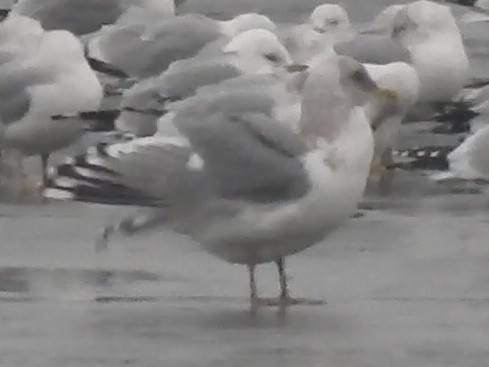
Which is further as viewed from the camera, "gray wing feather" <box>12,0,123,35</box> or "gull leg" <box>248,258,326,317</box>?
"gray wing feather" <box>12,0,123,35</box>

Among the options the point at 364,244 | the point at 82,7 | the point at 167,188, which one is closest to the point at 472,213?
the point at 364,244

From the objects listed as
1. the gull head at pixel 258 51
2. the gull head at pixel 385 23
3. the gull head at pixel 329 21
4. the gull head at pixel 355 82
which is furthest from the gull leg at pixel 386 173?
the gull head at pixel 355 82

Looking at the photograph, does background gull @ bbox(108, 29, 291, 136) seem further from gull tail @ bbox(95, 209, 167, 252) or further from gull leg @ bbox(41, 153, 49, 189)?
gull tail @ bbox(95, 209, 167, 252)

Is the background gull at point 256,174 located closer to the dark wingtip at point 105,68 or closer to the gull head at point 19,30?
the gull head at point 19,30

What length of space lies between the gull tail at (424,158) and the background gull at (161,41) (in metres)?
1.91

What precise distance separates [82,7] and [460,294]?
913cm

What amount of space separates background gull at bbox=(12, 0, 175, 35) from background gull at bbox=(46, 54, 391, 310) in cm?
841

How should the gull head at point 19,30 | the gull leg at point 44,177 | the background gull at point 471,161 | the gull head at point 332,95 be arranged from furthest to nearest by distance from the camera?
the gull head at point 19,30, the gull leg at point 44,177, the background gull at point 471,161, the gull head at point 332,95

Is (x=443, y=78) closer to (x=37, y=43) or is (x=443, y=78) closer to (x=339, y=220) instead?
(x=37, y=43)

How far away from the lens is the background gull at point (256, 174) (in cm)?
811

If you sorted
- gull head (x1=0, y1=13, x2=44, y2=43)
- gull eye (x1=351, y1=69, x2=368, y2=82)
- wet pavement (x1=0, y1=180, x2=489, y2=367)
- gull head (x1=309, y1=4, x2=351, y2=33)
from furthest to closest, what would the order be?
gull head (x1=309, y1=4, x2=351, y2=33) < gull head (x1=0, y1=13, x2=44, y2=43) < gull eye (x1=351, y1=69, x2=368, y2=82) < wet pavement (x1=0, y1=180, x2=489, y2=367)

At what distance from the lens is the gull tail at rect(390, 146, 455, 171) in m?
12.0

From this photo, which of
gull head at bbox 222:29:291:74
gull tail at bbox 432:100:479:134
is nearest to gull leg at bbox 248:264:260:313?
gull head at bbox 222:29:291:74

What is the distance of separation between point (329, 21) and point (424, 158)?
3.14 meters
